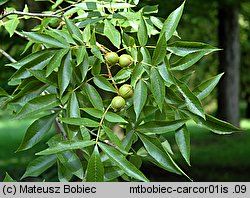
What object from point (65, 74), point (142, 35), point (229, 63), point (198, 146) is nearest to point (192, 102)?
point (142, 35)

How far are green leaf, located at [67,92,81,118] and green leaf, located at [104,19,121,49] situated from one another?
Result: 19cm

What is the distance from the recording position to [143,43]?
1.29 m

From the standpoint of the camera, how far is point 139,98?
1240mm

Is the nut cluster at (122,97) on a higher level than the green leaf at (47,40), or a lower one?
lower

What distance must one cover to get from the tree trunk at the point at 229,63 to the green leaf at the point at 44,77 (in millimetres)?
10614

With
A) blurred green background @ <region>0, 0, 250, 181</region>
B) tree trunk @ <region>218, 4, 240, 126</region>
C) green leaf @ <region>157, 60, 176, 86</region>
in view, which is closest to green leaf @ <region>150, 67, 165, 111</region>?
green leaf @ <region>157, 60, 176, 86</region>

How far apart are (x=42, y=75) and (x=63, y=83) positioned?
0.06m

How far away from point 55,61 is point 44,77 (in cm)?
5

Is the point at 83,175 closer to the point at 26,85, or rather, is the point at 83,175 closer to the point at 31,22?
the point at 26,85

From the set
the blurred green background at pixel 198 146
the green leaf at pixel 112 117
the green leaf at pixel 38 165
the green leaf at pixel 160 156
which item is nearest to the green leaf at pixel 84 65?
the green leaf at pixel 112 117

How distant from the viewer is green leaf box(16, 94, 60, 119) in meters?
1.32

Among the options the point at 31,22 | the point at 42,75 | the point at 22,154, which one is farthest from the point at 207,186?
the point at 22,154

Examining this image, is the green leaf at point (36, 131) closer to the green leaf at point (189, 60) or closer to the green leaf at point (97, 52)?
the green leaf at point (97, 52)

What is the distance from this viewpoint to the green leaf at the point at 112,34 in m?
1.38
